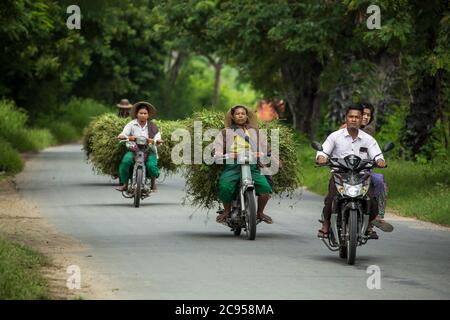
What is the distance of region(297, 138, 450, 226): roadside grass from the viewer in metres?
21.3

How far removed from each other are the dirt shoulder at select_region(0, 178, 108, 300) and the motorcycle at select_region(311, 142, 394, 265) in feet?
9.17

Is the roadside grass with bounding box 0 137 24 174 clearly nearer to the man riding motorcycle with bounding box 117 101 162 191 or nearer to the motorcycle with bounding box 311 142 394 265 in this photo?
the man riding motorcycle with bounding box 117 101 162 191

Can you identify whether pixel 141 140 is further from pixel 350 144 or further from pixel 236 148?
pixel 350 144

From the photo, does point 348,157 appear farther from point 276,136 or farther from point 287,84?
point 287,84

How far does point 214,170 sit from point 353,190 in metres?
3.80

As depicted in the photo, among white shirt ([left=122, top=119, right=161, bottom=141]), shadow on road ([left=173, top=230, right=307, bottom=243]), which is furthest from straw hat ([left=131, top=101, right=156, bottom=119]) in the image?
shadow on road ([left=173, top=230, right=307, bottom=243])

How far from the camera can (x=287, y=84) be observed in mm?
45969

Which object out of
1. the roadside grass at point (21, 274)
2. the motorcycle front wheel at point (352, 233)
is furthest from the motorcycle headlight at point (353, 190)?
the roadside grass at point (21, 274)

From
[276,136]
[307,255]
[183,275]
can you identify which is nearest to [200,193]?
[276,136]

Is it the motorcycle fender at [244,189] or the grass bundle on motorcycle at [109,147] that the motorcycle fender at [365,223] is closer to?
the motorcycle fender at [244,189]

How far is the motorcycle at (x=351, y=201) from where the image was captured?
45.5 ft

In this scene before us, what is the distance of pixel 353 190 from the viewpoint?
13961 millimetres
